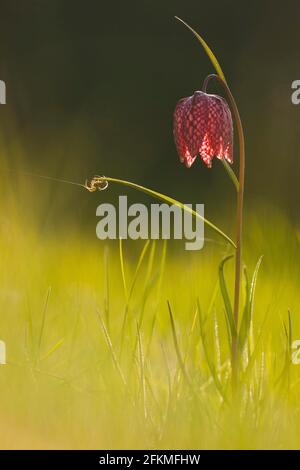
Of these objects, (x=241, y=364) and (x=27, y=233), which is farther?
(x=27, y=233)

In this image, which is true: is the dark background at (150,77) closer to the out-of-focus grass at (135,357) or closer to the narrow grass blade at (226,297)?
the out-of-focus grass at (135,357)

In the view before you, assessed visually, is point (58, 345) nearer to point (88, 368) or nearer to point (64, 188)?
point (88, 368)

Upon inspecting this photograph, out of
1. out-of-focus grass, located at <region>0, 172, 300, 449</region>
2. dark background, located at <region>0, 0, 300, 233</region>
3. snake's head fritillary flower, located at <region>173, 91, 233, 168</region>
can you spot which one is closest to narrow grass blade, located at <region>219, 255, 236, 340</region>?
out-of-focus grass, located at <region>0, 172, 300, 449</region>

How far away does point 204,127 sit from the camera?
116cm

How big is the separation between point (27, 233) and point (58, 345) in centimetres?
38

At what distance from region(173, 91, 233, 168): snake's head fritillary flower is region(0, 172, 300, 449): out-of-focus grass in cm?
16

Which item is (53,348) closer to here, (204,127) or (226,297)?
(226,297)

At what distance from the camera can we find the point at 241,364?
1.11 metres

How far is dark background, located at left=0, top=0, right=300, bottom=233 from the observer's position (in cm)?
290
